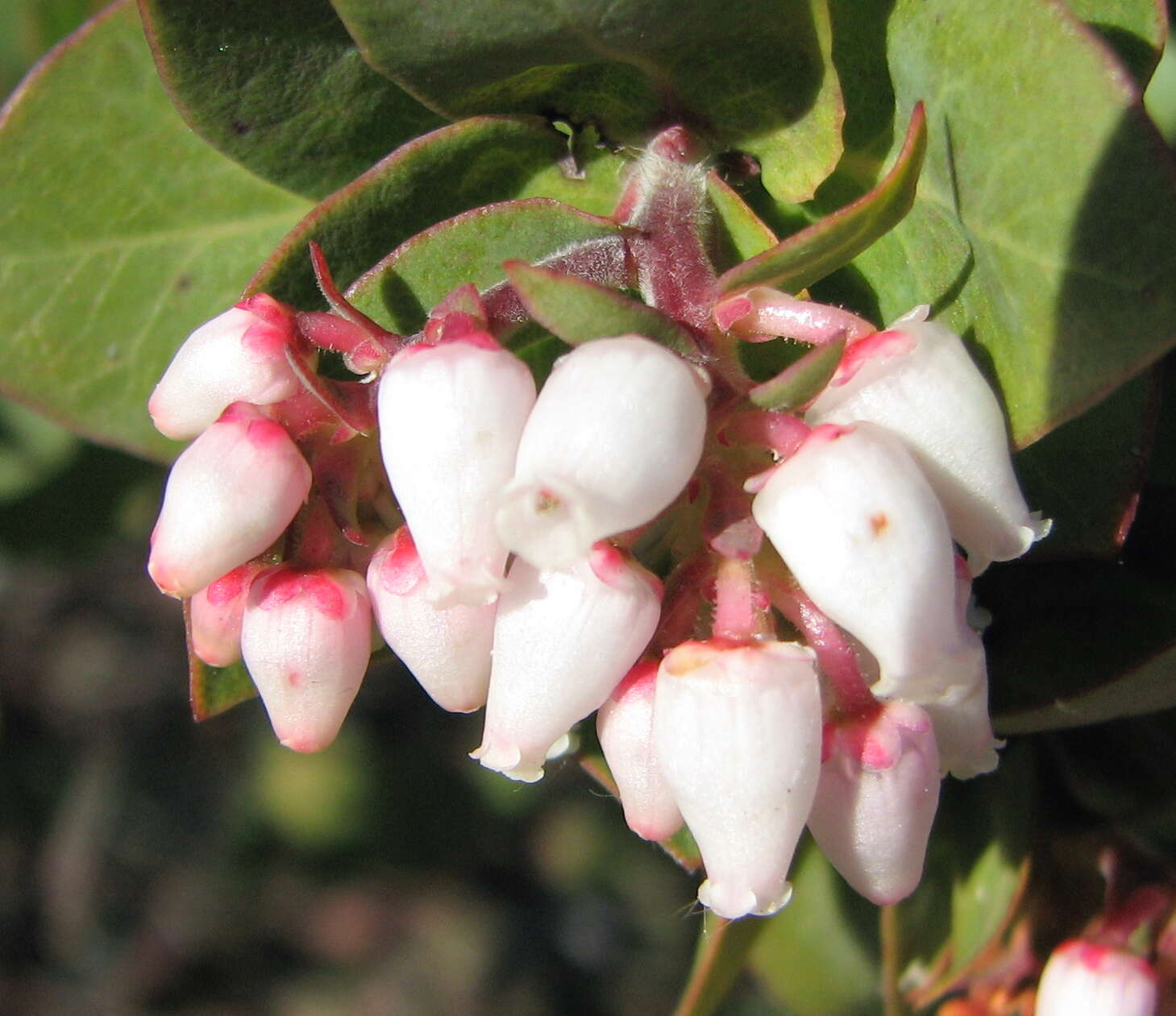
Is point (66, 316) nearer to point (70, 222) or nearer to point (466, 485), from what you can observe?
point (70, 222)

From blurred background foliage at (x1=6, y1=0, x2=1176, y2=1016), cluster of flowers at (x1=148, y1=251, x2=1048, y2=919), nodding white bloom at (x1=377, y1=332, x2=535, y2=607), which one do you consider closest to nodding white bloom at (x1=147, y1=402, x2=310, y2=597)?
cluster of flowers at (x1=148, y1=251, x2=1048, y2=919)

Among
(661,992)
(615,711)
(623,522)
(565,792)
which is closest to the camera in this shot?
(623,522)

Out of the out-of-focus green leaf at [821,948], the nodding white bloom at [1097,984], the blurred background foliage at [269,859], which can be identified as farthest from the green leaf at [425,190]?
the blurred background foliage at [269,859]

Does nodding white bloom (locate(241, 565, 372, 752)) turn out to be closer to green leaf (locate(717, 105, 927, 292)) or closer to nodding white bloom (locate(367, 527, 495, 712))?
nodding white bloom (locate(367, 527, 495, 712))

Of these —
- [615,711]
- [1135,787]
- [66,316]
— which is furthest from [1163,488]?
[66,316]

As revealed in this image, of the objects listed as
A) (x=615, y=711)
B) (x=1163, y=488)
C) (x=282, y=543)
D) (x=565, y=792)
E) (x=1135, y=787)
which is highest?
(x=282, y=543)

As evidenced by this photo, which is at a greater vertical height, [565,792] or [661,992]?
[565,792]

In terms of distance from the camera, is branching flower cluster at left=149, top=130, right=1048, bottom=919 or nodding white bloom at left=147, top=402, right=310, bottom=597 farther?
nodding white bloom at left=147, top=402, right=310, bottom=597
